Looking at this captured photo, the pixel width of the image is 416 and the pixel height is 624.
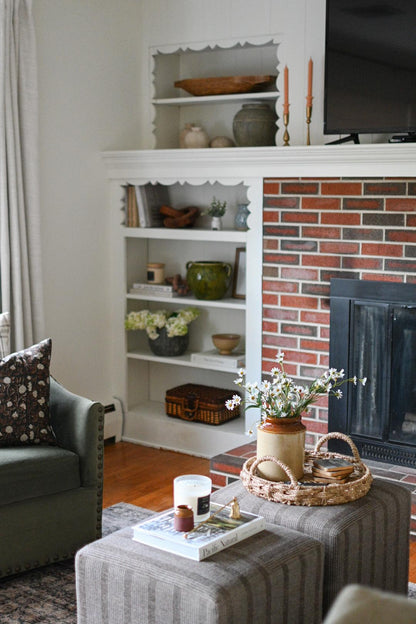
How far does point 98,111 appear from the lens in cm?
436

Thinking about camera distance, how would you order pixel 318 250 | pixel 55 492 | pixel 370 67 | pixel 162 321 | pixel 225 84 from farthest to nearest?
pixel 162 321, pixel 225 84, pixel 318 250, pixel 370 67, pixel 55 492

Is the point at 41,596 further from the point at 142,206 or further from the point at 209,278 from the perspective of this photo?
the point at 142,206

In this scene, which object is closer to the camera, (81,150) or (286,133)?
(286,133)

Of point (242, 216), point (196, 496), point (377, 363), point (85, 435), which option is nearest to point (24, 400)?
point (85, 435)

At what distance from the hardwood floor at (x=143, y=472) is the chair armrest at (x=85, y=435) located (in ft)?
2.17

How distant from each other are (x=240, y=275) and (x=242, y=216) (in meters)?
0.34

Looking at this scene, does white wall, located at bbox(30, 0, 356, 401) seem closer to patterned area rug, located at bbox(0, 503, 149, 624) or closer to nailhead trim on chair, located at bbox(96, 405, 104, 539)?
nailhead trim on chair, located at bbox(96, 405, 104, 539)

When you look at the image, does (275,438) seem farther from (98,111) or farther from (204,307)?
(98,111)

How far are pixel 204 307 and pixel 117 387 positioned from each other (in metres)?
0.67

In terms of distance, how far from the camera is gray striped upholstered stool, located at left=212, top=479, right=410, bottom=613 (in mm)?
2279

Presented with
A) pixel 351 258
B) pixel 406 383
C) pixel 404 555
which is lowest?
pixel 404 555

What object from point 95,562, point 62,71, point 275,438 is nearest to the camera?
point 95,562

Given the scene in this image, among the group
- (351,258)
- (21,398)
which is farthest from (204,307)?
(21,398)

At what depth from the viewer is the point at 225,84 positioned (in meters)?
4.20
